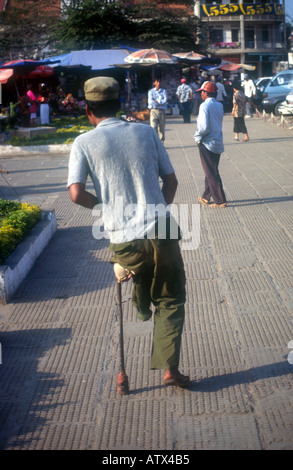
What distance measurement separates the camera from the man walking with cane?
11.2ft

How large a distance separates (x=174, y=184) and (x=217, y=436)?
1429mm

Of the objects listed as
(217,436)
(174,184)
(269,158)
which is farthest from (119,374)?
(269,158)

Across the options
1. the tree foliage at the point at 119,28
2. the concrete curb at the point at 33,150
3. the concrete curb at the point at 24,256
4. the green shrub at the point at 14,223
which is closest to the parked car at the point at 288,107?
the concrete curb at the point at 33,150

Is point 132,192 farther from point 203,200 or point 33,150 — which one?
point 33,150

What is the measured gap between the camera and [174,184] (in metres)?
3.67

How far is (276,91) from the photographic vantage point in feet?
80.0

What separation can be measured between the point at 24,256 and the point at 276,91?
2018 cm

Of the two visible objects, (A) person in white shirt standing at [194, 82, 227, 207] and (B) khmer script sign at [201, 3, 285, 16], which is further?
(B) khmer script sign at [201, 3, 285, 16]

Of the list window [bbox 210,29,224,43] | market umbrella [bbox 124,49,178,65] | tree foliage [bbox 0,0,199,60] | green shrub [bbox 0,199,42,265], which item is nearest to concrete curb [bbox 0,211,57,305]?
green shrub [bbox 0,199,42,265]

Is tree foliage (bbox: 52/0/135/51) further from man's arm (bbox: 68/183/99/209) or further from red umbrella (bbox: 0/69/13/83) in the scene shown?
man's arm (bbox: 68/183/99/209)

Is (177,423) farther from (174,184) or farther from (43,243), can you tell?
(43,243)

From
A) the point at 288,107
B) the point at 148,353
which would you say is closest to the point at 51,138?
the point at 288,107

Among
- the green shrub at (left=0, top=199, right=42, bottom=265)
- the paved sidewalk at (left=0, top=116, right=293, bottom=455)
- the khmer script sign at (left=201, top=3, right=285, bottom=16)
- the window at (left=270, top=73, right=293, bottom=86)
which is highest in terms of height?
the khmer script sign at (left=201, top=3, right=285, bottom=16)

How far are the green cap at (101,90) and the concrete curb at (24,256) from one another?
2.34 metres
